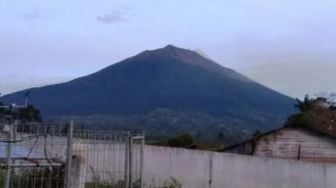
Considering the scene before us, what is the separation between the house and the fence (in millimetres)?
16018

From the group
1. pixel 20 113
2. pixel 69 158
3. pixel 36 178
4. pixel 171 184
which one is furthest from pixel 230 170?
pixel 36 178

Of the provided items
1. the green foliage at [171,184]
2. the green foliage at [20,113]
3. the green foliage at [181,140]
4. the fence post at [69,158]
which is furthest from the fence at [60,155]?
the green foliage at [181,140]

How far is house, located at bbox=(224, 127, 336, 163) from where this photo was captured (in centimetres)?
3070

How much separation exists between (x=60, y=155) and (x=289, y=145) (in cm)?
1850

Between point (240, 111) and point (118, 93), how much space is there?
73.6 ft

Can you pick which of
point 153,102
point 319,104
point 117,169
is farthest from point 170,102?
point 117,169

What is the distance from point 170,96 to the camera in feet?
336

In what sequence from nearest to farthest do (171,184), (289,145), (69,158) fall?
(69,158) → (171,184) → (289,145)

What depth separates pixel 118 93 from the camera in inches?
4232

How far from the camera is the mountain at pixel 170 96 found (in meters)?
80.1

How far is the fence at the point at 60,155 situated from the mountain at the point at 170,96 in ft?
170

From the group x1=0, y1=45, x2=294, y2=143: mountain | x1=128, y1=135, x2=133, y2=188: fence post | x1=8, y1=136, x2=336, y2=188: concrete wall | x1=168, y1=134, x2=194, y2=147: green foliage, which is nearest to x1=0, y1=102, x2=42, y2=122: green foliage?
x1=128, y1=135, x2=133, y2=188: fence post

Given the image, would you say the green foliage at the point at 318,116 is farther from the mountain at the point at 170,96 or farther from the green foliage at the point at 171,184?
the mountain at the point at 170,96

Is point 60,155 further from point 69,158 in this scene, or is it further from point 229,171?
point 229,171
